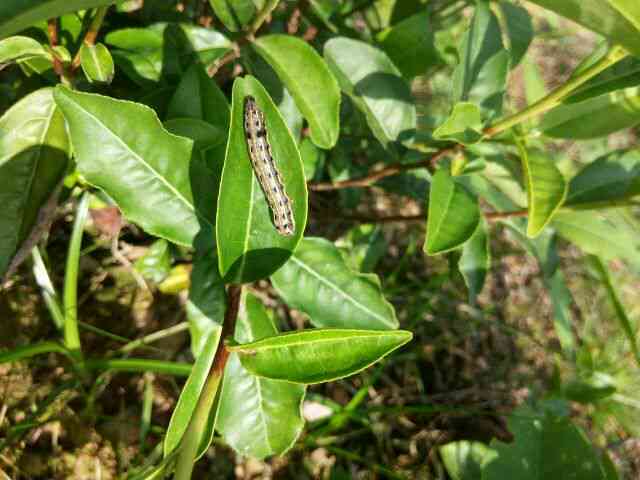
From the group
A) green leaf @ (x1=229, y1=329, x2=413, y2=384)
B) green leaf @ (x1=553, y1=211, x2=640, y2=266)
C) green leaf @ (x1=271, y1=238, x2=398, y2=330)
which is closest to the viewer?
green leaf @ (x1=229, y1=329, x2=413, y2=384)

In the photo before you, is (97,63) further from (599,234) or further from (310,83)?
(599,234)

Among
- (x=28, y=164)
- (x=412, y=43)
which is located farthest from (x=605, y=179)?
(x=28, y=164)

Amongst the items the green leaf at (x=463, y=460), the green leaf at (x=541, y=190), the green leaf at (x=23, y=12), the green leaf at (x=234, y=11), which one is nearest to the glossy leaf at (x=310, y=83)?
the green leaf at (x=234, y=11)

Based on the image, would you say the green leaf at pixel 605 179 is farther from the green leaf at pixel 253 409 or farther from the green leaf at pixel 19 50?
the green leaf at pixel 19 50

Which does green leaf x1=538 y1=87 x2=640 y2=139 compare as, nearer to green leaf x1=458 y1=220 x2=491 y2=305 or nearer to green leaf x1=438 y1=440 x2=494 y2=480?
green leaf x1=458 y1=220 x2=491 y2=305

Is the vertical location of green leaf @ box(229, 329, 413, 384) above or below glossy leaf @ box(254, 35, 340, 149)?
below

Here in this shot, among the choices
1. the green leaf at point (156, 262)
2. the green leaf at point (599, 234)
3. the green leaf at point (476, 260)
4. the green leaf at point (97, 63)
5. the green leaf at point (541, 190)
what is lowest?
the green leaf at point (599, 234)

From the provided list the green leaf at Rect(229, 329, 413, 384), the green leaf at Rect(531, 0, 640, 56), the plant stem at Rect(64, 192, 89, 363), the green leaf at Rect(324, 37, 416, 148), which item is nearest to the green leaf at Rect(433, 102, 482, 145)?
the green leaf at Rect(324, 37, 416, 148)
